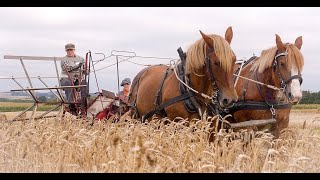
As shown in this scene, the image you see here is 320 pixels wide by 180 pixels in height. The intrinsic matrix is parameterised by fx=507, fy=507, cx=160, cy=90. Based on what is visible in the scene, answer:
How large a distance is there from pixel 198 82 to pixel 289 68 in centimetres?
142

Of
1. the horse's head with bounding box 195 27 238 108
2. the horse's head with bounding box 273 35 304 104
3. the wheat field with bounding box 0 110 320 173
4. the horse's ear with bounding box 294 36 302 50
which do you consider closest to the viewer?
the wheat field with bounding box 0 110 320 173

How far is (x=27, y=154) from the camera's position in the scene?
5805 mm

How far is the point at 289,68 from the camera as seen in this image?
25.5 feet

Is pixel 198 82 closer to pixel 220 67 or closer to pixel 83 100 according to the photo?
pixel 220 67

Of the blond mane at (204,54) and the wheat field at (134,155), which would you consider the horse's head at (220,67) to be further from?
the wheat field at (134,155)

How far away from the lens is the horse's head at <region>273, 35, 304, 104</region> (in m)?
7.52

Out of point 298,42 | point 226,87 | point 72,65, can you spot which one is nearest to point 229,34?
point 226,87

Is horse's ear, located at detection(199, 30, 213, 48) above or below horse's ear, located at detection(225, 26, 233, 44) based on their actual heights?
below

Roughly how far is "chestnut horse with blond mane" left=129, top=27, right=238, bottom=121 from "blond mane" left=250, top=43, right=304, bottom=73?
750 millimetres

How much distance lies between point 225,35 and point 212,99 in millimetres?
1216

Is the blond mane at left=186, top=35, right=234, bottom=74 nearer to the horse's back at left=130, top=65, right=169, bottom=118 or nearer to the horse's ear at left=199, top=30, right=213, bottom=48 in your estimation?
the horse's ear at left=199, top=30, right=213, bottom=48

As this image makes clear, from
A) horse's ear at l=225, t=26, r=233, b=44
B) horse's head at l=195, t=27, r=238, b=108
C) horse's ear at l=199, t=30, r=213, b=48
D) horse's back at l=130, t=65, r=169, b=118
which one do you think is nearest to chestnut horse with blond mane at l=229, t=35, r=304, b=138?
horse's ear at l=225, t=26, r=233, b=44
